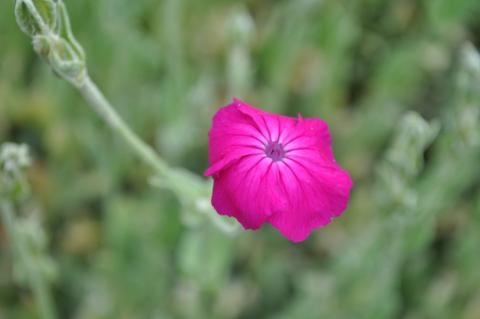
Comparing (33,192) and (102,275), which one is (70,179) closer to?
(33,192)

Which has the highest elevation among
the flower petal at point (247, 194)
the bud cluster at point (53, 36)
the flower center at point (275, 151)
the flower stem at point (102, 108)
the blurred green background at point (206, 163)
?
the blurred green background at point (206, 163)

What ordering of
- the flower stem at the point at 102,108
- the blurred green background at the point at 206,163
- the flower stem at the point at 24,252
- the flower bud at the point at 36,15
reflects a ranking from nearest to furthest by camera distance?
the flower bud at the point at 36,15
the flower stem at the point at 102,108
the flower stem at the point at 24,252
the blurred green background at the point at 206,163

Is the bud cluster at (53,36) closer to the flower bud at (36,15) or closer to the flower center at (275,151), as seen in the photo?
the flower bud at (36,15)

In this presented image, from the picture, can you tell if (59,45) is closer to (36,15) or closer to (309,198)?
(36,15)

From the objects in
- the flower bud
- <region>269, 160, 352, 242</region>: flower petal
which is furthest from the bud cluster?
<region>269, 160, 352, 242</region>: flower petal

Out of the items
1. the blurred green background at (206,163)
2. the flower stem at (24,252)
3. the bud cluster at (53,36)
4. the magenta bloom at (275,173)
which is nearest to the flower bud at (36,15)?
the bud cluster at (53,36)

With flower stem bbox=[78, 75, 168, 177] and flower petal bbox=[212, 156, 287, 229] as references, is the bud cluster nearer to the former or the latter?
flower stem bbox=[78, 75, 168, 177]

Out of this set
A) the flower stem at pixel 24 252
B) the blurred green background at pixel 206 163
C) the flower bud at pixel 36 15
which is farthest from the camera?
the blurred green background at pixel 206 163

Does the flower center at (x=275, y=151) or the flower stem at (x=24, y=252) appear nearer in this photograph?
the flower center at (x=275, y=151)
